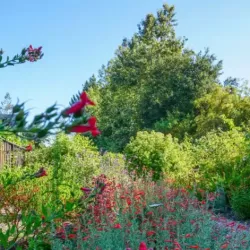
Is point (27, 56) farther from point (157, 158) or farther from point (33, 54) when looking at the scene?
point (157, 158)

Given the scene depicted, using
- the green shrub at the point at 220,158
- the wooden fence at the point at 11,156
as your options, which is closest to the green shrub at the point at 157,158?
the green shrub at the point at 220,158

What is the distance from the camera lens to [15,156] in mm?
11984

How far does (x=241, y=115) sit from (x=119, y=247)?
1553 cm

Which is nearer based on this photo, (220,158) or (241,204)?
(241,204)

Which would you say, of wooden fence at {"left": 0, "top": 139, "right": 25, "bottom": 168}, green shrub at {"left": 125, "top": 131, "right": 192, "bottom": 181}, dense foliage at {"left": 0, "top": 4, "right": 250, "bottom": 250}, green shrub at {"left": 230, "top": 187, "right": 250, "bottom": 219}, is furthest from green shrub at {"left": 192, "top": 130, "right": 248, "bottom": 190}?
wooden fence at {"left": 0, "top": 139, "right": 25, "bottom": 168}

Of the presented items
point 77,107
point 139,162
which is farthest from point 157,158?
point 77,107

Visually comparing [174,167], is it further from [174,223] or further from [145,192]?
[174,223]

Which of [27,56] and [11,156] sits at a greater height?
[11,156]

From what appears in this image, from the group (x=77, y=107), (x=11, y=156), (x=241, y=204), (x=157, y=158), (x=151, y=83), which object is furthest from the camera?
(x=151, y=83)

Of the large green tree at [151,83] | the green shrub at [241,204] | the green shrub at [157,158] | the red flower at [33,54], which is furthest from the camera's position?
the large green tree at [151,83]

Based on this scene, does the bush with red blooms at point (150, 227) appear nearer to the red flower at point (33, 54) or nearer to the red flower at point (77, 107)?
the red flower at point (33, 54)

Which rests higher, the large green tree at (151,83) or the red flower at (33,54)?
the large green tree at (151,83)

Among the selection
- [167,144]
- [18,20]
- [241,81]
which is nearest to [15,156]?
[167,144]

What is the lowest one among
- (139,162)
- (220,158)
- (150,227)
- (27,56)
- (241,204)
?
(150,227)
